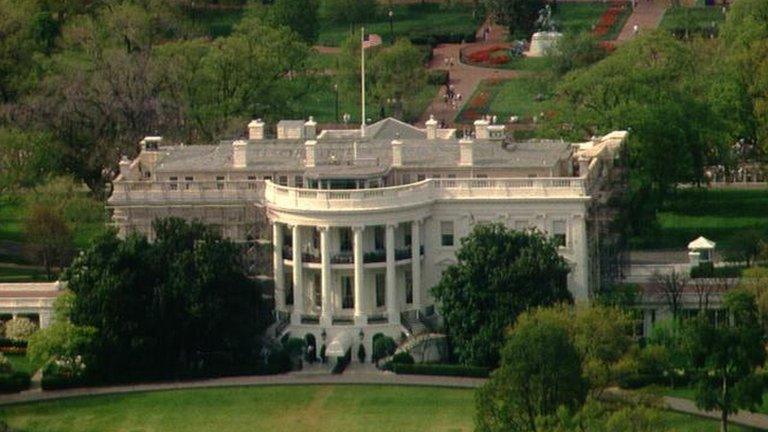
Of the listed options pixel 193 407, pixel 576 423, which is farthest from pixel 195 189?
pixel 576 423

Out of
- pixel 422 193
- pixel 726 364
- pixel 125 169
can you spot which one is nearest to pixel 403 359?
pixel 422 193

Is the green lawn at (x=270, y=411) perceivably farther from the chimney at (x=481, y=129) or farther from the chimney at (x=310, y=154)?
the chimney at (x=481, y=129)

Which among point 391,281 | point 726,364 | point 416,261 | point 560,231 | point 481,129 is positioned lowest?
point 726,364

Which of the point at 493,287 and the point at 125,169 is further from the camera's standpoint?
the point at 125,169

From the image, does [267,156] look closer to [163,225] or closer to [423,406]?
[163,225]

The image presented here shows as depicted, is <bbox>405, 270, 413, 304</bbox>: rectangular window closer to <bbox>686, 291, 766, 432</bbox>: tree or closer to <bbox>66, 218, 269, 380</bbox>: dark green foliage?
<bbox>66, 218, 269, 380</bbox>: dark green foliage

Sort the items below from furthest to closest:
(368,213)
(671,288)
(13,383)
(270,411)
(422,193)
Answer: (422,193) → (671,288) → (368,213) → (13,383) → (270,411)

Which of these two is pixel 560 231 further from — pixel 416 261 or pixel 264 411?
pixel 264 411
